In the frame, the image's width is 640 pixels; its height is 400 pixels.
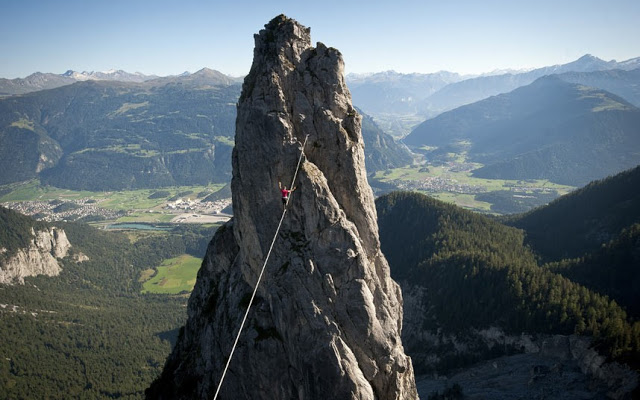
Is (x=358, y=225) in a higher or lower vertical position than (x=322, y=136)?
lower

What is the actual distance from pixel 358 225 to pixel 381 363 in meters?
13.0

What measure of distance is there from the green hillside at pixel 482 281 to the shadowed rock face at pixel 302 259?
45267 millimetres

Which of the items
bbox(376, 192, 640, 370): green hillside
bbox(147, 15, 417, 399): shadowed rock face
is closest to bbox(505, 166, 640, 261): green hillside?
bbox(376, 192, 640, 370): green hillside

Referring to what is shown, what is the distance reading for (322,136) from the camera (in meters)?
40.2

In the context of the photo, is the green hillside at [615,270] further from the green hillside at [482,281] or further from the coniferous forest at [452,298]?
the green hillside at [482,281]

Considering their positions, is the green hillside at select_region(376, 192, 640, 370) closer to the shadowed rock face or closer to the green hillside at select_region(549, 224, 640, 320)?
the green hillside at select_region(549, 224, 640, 320)

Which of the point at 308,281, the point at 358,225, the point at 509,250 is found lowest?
the point at 509,250

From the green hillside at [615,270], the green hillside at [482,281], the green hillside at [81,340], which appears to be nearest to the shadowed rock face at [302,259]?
the green hillside at [482,281]

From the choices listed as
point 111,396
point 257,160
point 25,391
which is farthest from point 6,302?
point 257,160

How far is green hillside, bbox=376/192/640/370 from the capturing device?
71.9 m

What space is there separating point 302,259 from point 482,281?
252 ft

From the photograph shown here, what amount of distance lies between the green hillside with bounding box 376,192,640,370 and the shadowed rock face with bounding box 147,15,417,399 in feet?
149

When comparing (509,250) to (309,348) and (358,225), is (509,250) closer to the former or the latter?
(358,225)

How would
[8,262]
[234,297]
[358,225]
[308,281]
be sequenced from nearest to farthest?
[308,281] < [358,225] < [234,297] < [8,262]
